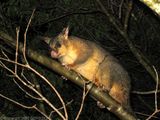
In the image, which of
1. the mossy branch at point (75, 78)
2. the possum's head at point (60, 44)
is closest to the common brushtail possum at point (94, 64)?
the possum's head at point (60, 44)

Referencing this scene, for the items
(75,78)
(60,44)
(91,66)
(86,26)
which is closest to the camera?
(75,78)

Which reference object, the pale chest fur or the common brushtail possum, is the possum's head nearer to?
the common brushtail possum

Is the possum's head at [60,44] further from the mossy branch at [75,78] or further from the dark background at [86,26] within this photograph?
the dark background at [86,26]

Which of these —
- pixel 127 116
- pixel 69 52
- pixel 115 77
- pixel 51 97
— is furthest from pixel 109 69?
pixel 51 97

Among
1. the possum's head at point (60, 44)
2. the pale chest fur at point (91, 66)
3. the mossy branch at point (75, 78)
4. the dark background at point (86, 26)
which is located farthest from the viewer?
the dark background at point (86, 26)

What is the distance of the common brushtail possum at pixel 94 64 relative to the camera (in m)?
4.84

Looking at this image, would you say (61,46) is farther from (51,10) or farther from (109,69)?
(51,10)

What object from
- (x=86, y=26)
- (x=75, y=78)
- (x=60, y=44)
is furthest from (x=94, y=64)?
(x=86, y=26)

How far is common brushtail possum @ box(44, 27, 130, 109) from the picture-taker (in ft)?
15.9

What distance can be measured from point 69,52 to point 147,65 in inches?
42.0

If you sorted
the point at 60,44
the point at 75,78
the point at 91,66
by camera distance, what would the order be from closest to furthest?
the point at 75,78 → the point at 91,66 → the point at 60,44

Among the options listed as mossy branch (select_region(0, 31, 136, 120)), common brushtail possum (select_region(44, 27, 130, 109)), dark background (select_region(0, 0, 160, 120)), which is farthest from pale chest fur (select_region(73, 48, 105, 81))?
dark background (select_region(0, 0, 160, 120))

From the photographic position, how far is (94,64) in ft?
16.3

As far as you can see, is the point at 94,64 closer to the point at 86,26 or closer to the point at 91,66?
the point at 91,66
